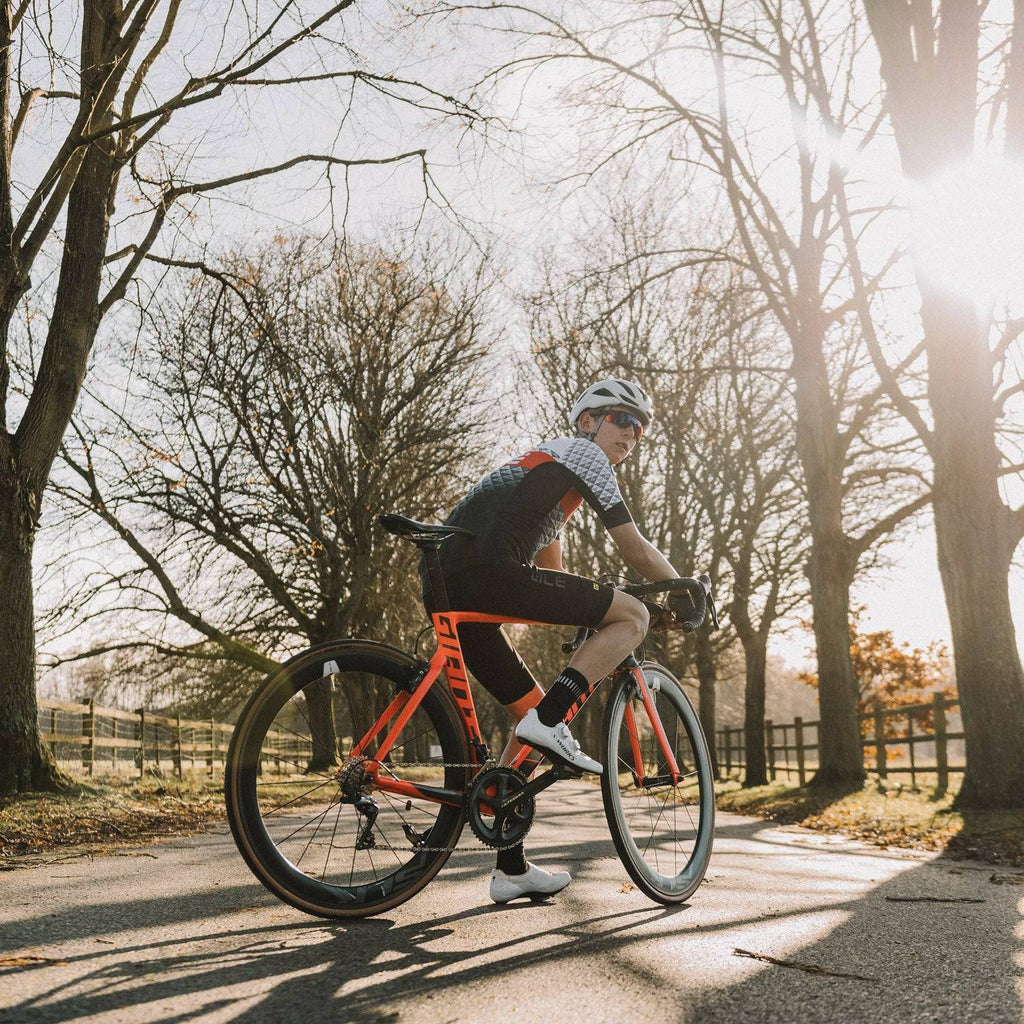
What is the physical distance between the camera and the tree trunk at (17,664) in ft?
26.8

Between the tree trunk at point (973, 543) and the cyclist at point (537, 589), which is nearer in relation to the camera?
the cyclist at point (537, 589)

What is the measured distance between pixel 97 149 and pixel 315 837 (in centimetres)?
739

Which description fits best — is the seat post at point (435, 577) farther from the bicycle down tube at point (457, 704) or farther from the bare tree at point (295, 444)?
the bare tree at point (295, 444)

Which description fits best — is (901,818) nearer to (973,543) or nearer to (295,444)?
(973,543)

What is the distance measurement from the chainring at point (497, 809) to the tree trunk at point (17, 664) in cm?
620

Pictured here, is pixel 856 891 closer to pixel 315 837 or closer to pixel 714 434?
pixel 315 837

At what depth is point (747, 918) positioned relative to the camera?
3305 millimetres

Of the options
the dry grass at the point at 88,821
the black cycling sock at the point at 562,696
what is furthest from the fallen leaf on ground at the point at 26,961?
the dry grass at the point at 88,821

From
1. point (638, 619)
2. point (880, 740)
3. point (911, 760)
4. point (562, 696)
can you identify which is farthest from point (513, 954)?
point (880, 740)

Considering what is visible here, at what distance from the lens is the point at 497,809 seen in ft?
11.3

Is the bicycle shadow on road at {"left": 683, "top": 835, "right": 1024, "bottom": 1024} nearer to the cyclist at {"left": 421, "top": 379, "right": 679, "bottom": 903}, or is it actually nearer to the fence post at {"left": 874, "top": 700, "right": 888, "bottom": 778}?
the cyclist at {"left": 421, "top": 379, "right": 679, "bottom": 903}

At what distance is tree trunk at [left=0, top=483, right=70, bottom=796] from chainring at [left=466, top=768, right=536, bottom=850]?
620cm

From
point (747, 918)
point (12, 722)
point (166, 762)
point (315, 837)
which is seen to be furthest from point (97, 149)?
point (166, 762)

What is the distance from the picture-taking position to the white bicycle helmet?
13.1 ft
